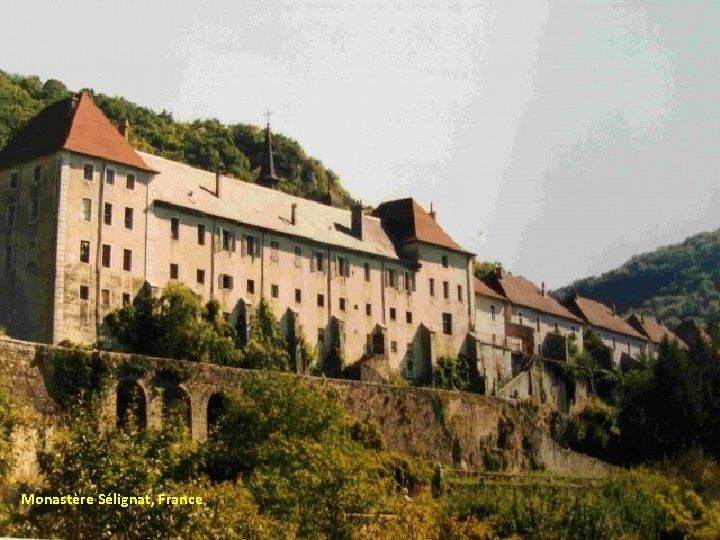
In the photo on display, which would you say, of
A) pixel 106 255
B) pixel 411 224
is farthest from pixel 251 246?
pixel 411 224

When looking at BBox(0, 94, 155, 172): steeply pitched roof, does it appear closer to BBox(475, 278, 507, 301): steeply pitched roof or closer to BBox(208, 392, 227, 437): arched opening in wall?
BBox(208, 392, 227, 437): arched opening in wall

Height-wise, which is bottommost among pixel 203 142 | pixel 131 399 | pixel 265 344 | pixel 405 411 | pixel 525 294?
pixel 131 399

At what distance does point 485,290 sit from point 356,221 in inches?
591

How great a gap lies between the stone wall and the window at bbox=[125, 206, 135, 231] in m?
11.3

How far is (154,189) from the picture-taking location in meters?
74.6

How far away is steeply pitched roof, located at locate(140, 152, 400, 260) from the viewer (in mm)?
77188

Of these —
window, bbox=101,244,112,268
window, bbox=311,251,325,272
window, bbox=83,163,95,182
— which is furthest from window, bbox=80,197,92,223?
window, bbox=311,251,325,272

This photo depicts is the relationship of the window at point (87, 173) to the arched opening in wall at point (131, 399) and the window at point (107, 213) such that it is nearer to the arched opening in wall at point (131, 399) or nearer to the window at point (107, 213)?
the window at point (107, 213)

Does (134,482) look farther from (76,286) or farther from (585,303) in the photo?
(585,303)

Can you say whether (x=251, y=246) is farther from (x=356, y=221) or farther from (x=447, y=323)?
(x=447, y=323)

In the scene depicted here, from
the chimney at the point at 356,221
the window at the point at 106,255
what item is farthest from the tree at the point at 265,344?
the chimney at the point at 356,221

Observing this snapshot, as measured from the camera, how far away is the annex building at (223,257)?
227ft

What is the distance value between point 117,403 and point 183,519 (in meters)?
23.8

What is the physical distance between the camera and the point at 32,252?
2734 inches
